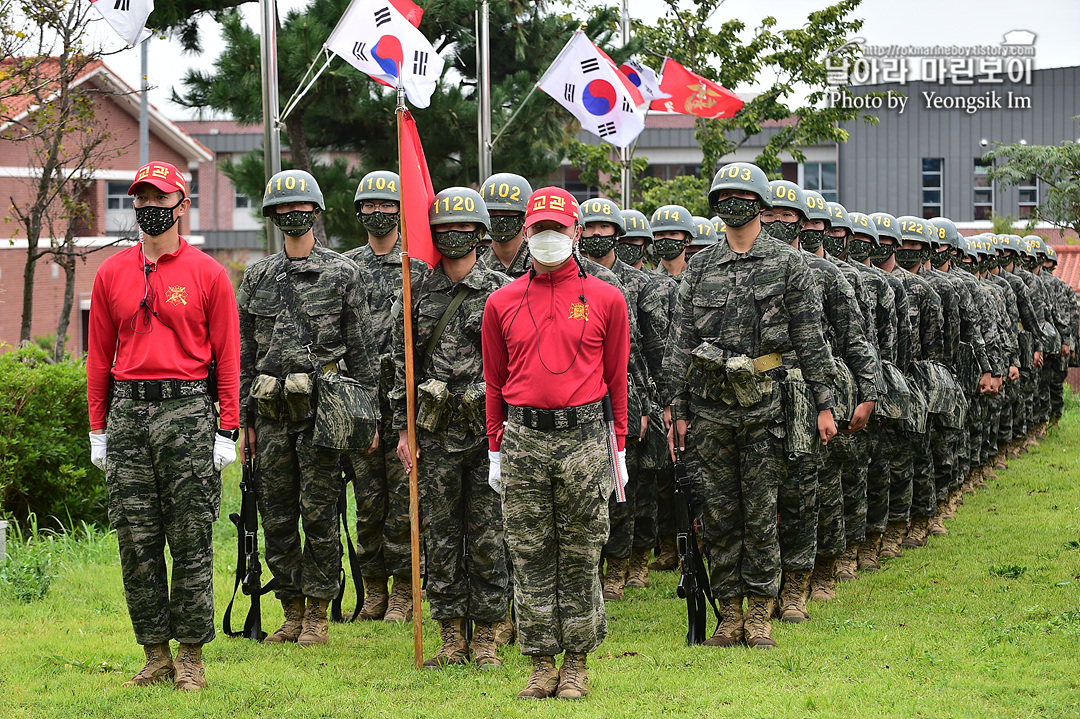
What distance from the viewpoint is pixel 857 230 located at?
1115 centimetres

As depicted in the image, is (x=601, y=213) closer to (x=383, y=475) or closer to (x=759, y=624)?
(x=383, y=475)

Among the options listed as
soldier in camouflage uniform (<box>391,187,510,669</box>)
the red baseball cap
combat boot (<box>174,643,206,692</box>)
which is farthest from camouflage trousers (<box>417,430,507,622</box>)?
the red baseball cap

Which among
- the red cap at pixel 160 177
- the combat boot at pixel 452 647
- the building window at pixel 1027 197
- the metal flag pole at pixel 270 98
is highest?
the building window at pixel 1027 197

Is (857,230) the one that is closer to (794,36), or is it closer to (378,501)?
(378,501)

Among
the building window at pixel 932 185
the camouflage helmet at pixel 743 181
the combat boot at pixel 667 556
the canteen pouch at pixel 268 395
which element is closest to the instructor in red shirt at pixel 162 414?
the canteen pouch at pixel 268 395

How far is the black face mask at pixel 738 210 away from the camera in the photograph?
7523mm

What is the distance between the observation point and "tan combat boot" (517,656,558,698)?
6.38m

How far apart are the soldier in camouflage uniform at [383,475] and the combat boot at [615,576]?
5.23 ft

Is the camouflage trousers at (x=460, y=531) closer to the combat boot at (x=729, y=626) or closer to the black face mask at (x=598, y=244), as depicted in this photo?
the combat boot at (x=729, y=626)

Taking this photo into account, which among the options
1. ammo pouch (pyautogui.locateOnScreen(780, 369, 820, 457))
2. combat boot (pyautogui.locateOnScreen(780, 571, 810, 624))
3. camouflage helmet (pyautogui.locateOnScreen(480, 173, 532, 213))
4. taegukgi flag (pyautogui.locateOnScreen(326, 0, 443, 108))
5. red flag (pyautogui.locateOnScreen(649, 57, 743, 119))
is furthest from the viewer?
red flag (pyautogui.locateOnScreen(649, 57, 743, 119))

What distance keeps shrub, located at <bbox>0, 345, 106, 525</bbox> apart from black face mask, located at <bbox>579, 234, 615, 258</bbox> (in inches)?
192

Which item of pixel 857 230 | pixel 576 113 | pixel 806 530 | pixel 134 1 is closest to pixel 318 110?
pixel 576 113

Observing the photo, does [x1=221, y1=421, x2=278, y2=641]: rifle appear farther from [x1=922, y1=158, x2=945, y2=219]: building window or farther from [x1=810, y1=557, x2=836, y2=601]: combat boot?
[x1=922, y1=158, x2=945, y2=219]: building window

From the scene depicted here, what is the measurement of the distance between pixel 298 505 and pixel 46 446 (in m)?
3.98
